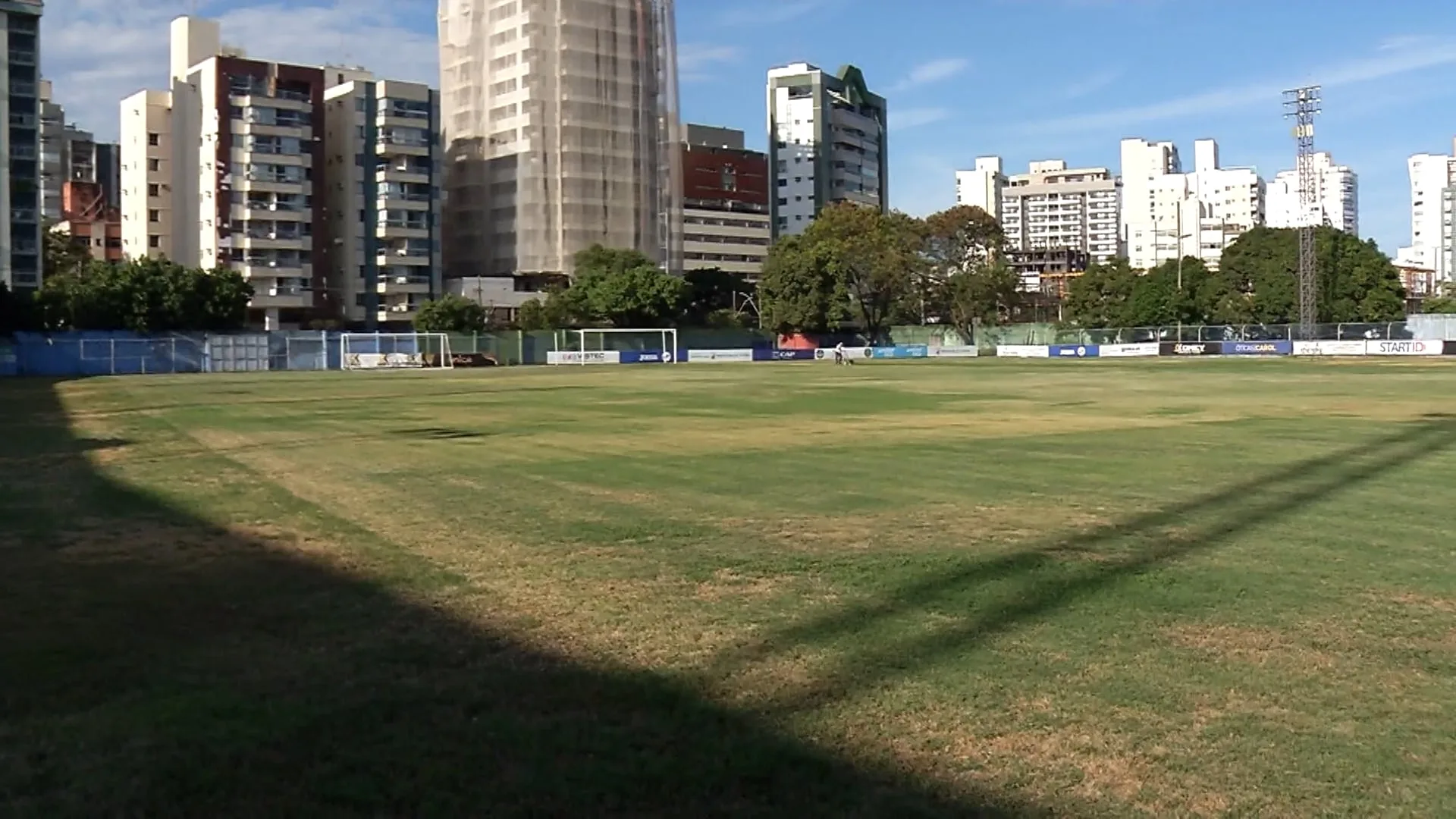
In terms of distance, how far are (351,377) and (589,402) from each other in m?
30.0

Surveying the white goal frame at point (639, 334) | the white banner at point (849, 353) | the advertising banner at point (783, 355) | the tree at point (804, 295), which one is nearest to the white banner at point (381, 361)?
the white goal frame at point (639, 334)

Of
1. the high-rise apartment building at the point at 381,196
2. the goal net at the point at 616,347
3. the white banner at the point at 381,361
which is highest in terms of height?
the high-rise apartment building at the point at 381,196

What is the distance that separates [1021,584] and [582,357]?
269 ft

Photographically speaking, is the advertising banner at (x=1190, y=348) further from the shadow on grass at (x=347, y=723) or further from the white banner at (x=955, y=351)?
the shadow on grass at (x=347, y=723)

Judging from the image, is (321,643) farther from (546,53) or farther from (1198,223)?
(1198,223)

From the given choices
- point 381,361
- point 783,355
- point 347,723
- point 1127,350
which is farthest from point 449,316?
point 347,723

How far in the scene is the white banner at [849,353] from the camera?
3900 inches

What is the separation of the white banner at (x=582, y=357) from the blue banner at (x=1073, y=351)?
32245 mm

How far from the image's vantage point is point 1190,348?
286 feet

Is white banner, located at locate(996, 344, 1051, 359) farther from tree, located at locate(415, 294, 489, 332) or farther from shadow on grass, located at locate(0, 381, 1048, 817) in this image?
shadow on grass, located at locate(0, 381, 1048, 817)

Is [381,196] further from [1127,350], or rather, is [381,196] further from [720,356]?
[1127,350]

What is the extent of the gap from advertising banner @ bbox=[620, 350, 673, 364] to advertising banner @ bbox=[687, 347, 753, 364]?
2.33m

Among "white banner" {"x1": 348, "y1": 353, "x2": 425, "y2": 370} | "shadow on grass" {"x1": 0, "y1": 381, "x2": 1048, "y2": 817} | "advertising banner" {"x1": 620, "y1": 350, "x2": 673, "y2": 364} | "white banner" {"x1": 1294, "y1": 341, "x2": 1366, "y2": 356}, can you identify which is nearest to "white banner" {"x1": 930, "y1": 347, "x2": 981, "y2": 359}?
"advertising banner" {"x1": 620, "y1": 350, "x2": 673, "y2": 364}

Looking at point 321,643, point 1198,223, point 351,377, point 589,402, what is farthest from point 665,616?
point 1198,223
